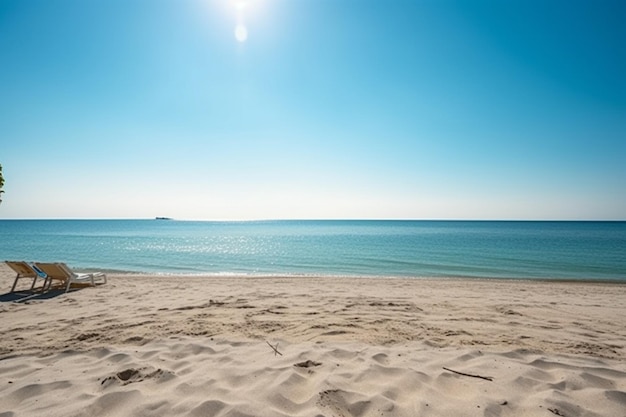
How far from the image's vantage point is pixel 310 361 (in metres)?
3.96

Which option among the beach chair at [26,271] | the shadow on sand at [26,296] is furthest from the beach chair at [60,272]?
the shadow on sand at [26,296]

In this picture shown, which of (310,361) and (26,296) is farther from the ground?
(310,361)

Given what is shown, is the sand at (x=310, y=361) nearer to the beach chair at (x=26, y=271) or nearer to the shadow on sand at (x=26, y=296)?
the shadow on sand at (x=26, y=296)

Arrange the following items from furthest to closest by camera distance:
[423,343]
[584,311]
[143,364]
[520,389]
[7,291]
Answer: [7,291] < [584,311] < [423,343] < [143,364] < [520,389]

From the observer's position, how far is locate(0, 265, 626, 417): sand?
2992 millimetres

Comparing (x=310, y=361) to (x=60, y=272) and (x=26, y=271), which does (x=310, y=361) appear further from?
(x=26, y=271)

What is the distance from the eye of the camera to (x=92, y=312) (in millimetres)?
6812

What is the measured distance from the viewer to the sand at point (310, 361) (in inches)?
118

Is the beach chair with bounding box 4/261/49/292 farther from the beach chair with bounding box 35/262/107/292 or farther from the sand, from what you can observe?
the sand

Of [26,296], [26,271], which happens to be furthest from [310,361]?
[26,271]

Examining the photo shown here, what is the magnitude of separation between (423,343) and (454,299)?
438cm

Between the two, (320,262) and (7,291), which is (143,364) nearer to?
(7,291)

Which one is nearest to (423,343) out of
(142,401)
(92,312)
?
(142,401)

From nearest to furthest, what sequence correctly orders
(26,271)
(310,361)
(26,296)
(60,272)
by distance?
(310,361) → (26,296) → (60,272) → (26,271)
